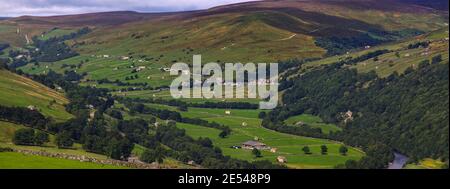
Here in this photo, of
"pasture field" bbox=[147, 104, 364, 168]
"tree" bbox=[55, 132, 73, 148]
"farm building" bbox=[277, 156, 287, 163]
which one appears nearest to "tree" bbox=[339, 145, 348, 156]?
"pasture field" bbox=[147, 104, 364, 168]

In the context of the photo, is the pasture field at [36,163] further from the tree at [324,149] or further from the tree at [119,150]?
the tree at [324,149]

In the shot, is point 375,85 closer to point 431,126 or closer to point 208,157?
point 431,126

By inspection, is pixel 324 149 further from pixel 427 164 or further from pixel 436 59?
pixel 436 59

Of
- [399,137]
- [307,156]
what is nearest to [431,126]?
[399,137]

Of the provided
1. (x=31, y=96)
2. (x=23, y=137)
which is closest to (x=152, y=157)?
(x=23, y=137)

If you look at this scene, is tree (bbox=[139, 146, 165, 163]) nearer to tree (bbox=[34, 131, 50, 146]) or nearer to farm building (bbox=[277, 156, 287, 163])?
tree (bbox=[34, 131, 50, 146])
